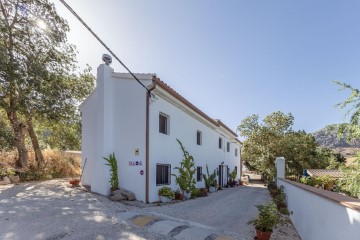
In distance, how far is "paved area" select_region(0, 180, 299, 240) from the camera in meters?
6.23

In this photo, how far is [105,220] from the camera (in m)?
7.27

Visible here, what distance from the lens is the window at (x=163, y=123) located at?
40.5ft

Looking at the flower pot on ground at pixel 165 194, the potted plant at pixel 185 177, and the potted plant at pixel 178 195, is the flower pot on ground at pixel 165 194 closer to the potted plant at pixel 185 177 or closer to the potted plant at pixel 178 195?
the potted plant at pixel 178 195

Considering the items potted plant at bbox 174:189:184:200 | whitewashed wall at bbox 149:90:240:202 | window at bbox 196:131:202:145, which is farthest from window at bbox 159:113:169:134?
window at bbox 196:131:202:145

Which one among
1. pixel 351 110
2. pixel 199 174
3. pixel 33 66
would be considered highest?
pixel 33 66

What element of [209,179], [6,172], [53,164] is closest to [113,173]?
[6,172]

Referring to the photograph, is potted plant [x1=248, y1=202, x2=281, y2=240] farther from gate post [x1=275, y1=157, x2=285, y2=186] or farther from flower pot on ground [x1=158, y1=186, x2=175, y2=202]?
gate post [x1=275, y1=157, x2=285, y2=186]

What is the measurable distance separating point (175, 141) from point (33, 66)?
28.9 ft

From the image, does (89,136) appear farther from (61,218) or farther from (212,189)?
(212,189)

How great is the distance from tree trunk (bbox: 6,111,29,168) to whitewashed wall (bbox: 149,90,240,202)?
9613 mm

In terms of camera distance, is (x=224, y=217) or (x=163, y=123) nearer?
(x=224, y=217)

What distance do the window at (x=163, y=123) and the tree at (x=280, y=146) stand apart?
15.3 meters

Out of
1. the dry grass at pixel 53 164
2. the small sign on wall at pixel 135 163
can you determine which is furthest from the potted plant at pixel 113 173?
the dry grass at pixel 53 164

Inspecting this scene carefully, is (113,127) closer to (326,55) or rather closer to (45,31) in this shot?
(45,31)
